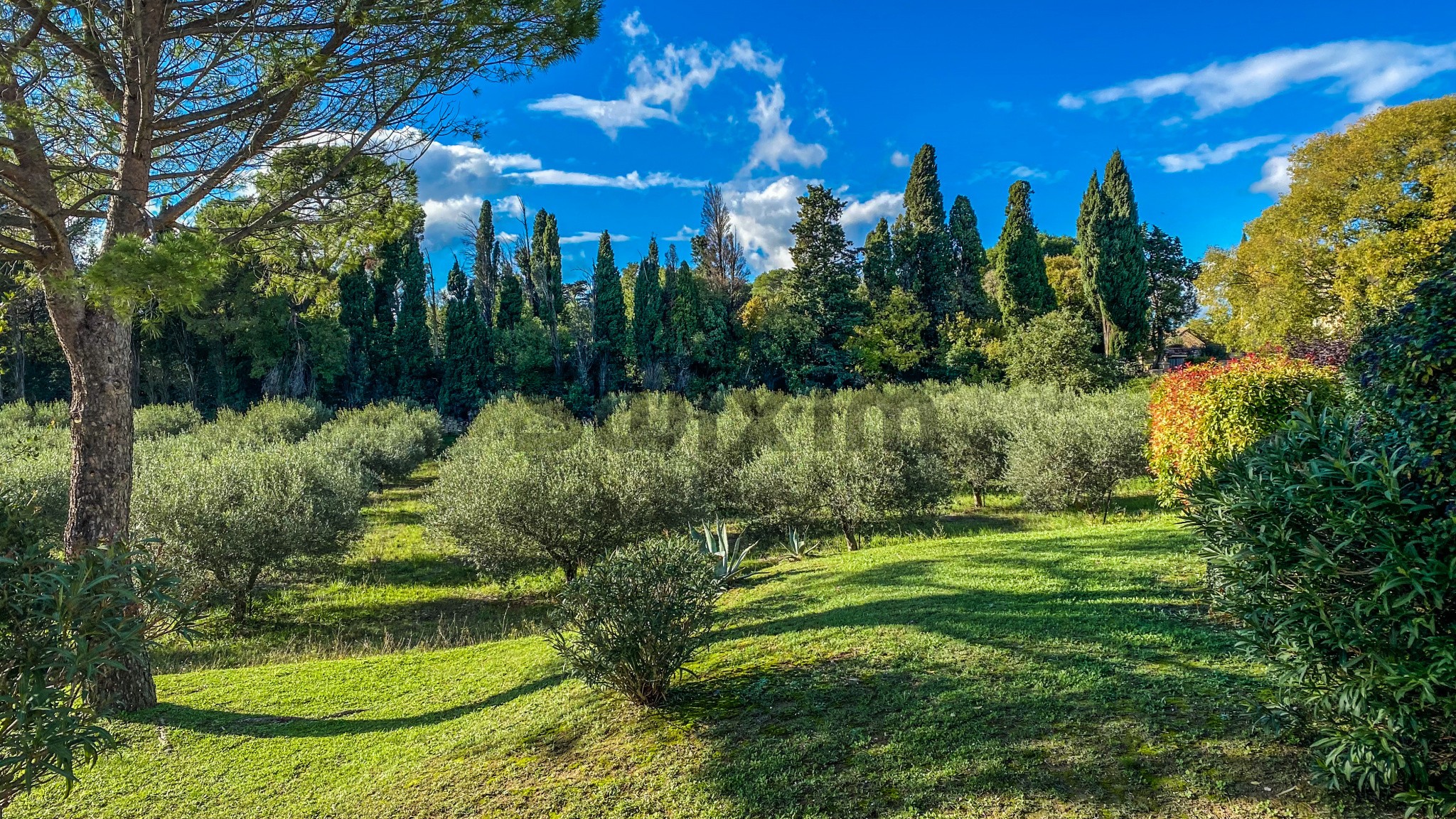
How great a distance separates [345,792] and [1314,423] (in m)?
7.16

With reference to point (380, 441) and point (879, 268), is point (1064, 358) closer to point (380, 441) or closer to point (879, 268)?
point (879, 268)

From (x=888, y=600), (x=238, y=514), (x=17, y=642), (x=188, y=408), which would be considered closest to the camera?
(x=17, y=642)

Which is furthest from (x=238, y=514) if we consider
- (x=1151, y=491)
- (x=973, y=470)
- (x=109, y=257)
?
(x=1151, y=491)

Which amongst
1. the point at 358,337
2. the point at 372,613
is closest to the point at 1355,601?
the point at 372,613

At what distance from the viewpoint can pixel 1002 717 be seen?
14.1 feet

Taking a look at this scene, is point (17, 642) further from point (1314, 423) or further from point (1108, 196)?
point (1108, 196)

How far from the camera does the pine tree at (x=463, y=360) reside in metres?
42.3

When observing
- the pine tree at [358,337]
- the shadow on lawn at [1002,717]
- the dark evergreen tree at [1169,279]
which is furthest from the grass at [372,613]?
the dark evergreen tree at [1169,279]

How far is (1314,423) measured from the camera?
11.6 feet

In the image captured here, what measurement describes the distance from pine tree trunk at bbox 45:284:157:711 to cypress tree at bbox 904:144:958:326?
41.6 m

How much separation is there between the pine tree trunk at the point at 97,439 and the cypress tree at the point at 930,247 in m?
41.6

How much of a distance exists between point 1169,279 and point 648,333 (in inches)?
1610

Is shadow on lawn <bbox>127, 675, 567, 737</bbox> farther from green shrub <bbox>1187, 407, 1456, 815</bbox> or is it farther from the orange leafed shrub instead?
the orange leafed shrub

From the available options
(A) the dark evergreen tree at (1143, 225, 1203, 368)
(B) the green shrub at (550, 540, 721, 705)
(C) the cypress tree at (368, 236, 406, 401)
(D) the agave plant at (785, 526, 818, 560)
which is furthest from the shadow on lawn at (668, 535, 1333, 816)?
(A) the dark evergreen tree at (1143, 225, 1203, 368)
